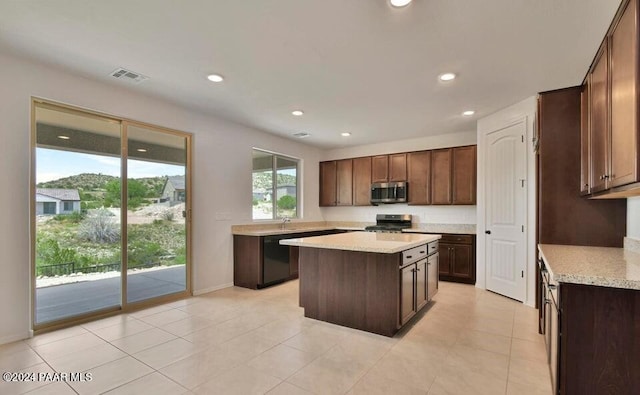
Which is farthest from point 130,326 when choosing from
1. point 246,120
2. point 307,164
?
point 307,164

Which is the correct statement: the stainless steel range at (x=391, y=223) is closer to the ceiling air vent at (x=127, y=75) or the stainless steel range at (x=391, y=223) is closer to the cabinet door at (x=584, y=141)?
the cabinet door at (x=584, y=141)

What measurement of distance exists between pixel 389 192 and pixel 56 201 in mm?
4962

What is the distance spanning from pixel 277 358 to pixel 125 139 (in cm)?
306

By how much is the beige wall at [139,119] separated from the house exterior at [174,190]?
18cm

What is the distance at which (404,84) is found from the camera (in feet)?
11.0

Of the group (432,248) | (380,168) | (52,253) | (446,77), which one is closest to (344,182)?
(380,168)

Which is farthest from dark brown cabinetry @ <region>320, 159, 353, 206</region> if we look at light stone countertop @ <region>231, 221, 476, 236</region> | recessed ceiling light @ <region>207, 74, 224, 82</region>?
recessed ceiling light @ <region>207, 74, 224, 82</region>

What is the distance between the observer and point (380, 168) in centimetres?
627

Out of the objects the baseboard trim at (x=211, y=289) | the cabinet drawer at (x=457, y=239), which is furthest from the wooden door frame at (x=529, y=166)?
the baseboard trim at (x=211, y=289)

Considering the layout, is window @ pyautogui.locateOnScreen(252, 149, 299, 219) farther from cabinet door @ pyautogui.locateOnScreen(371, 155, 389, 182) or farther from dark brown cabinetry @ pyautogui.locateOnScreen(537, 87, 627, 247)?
dark brown cabinetry @ pyautogui.locateOnScreen(537, 87, 627, 247)

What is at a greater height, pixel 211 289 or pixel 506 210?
pixel 506 210

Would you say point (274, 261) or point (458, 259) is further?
point (458, 259)

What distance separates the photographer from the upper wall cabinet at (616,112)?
168 centimetres

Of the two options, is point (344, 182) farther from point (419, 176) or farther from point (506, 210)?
point (506, 210)
